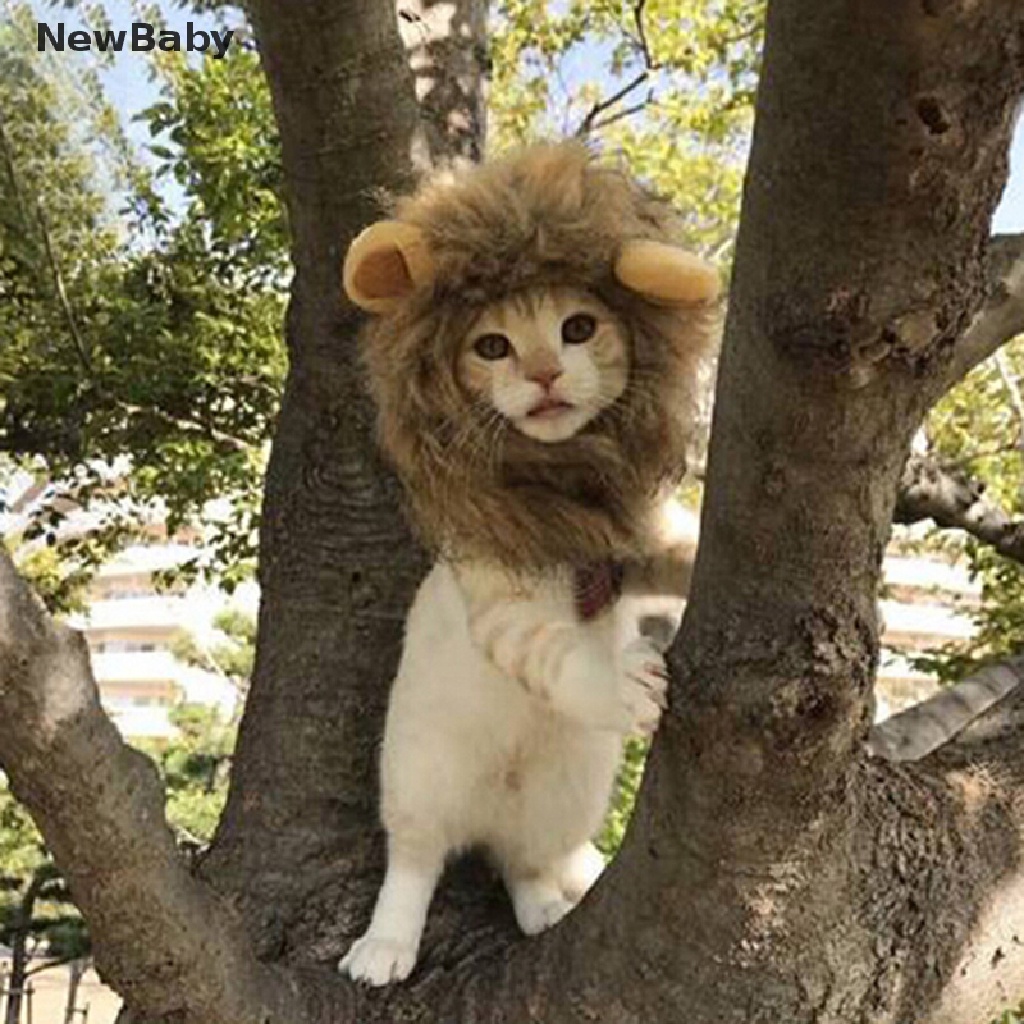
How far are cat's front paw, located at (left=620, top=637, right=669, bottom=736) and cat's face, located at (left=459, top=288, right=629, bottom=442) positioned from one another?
30cm

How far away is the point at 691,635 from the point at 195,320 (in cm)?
376

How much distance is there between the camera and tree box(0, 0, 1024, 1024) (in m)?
0.83

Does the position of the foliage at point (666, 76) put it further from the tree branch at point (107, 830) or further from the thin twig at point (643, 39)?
the tree branch at point (107, 830)

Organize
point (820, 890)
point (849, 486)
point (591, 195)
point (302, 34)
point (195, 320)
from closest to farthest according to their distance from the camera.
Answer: point (849, 486)
point (820, 890)
point (591, 195)
point (302, 34)
point (195, 320)

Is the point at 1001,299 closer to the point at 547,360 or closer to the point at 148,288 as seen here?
the point at 547,360

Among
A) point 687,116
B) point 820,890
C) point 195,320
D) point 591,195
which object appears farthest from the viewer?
point 687,116

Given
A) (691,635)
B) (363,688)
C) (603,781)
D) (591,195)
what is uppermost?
(591,195)

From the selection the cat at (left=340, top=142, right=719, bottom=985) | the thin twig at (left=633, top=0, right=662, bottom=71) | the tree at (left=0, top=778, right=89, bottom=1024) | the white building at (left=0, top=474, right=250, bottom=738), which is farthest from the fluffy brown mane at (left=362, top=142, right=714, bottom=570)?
the white building at (left=0, top=474, right=250, bottom=738)

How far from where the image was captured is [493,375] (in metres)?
1.47

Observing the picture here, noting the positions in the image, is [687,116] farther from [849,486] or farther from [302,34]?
[849,486]

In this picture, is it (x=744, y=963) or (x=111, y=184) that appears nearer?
(x=744, y=963)

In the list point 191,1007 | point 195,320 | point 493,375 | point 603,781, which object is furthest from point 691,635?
point 195,320

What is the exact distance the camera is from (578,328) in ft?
4.83

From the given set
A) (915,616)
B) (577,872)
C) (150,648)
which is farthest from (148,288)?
(150,648)
